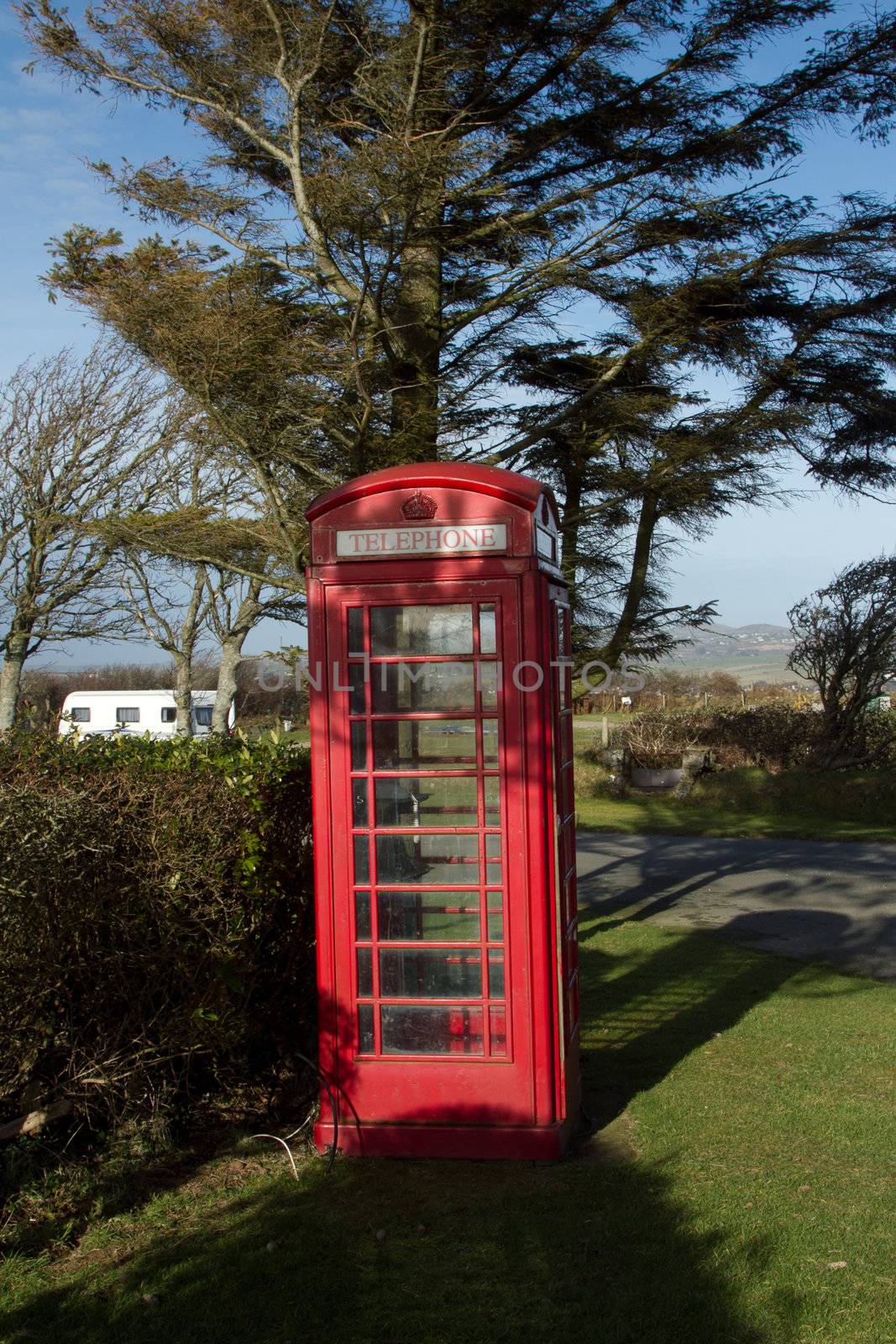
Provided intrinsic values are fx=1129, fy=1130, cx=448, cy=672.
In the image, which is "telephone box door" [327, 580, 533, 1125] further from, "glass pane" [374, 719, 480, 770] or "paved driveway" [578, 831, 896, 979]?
"paved driveway" [578, 831, 896, 979]

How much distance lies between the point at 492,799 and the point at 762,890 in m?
8.62

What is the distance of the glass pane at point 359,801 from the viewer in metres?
5.08

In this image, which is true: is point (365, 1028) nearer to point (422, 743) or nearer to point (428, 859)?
point (428, 859)

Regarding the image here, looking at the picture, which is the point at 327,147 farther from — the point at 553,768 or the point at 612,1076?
the point at 612,1076

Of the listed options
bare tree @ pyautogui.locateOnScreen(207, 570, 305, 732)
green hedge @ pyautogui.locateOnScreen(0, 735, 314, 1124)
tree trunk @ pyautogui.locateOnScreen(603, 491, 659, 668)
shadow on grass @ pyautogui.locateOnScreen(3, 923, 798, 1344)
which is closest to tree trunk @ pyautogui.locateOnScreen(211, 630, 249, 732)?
bare tree @ pyautogui.locateOnScreen(207, 570, 305, 732)

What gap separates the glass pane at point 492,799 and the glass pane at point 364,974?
0.81 meters

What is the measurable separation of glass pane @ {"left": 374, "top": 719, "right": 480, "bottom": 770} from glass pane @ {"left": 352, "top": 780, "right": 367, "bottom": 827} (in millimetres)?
113

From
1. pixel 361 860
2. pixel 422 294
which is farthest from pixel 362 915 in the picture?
pixel 422 294

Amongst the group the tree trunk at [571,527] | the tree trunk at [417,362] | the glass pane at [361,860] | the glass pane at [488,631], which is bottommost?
the glass pane at [361,860]

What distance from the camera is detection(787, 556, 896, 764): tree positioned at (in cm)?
1998

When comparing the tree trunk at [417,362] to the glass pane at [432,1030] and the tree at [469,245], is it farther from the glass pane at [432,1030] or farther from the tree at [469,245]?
the glass pane at [432,1030]

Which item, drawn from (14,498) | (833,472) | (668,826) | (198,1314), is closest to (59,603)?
(14,498)

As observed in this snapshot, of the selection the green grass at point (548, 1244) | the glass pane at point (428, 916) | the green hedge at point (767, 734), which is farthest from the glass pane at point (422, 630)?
the green hedge at point (767, 734)

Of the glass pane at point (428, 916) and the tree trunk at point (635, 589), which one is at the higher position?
the tree trunk at point (635, 589)
